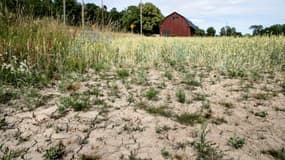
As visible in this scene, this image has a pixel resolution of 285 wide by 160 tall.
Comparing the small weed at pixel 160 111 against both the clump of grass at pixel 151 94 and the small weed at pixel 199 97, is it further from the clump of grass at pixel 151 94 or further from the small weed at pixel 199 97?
the small weed at pixel 199 97

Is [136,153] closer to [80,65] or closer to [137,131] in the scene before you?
[137,131]

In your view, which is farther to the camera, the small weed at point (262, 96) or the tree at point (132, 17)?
the tree at point (132, 17)

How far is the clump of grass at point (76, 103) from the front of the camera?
87.8 inches

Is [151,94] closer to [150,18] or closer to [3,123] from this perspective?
[3,123]

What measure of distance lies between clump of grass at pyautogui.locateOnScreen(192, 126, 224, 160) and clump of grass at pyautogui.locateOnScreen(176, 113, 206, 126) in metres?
0.30


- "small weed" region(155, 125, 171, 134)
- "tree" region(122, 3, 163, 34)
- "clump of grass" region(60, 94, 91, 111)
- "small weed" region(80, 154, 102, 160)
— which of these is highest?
"tree" region(122, 3, 163, 34)

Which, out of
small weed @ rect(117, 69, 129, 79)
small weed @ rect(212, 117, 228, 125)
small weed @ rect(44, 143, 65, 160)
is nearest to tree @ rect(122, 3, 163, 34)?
small weed @ rect(117, 69, 129, 79)

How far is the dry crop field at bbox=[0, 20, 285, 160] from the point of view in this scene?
167cm

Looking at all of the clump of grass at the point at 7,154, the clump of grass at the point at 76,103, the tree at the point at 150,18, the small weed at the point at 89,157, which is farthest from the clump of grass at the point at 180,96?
the tree at the point at 150,18

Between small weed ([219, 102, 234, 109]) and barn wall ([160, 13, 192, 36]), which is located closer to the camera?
small weed ([219, 102, 234, 109])

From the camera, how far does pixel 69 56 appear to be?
363 cm

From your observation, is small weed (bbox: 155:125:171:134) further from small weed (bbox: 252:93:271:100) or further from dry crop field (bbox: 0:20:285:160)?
small weed (bbox: 252:93:271:100)

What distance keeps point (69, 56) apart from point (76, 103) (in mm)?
1609

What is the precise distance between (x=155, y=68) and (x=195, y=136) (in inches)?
87.5
